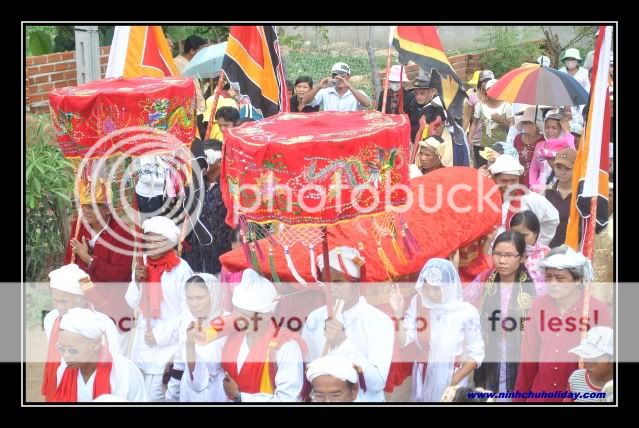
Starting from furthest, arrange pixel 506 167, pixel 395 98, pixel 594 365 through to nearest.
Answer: pixel 395 98
pixel 506 167
pixel 594 365

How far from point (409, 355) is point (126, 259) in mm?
1819

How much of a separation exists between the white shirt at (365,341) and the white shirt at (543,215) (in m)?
1.51

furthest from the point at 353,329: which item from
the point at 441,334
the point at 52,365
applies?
the point at 52,365

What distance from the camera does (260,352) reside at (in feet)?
16.1

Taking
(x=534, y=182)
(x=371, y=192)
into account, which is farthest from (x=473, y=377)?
(x=534, y=182)

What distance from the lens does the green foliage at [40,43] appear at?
9070mm

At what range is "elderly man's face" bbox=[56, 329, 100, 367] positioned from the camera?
4770mm

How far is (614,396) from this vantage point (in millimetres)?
4699

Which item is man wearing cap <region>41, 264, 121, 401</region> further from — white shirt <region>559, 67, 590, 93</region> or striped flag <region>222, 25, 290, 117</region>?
white shirt <region>559, 67, 590, 93</region>

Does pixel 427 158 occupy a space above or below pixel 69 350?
above

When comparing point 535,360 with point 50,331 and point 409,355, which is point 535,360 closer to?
point 409,355

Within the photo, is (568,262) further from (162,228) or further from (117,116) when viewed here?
(117,116)

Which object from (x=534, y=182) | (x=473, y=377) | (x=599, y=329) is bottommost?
(x=473, y=377)

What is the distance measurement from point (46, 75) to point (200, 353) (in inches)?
181
